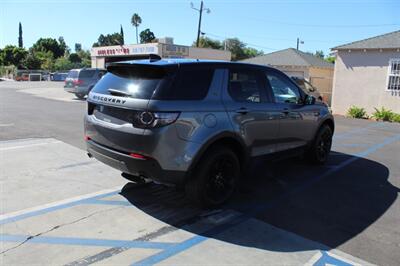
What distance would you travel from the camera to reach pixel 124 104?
14.2ft

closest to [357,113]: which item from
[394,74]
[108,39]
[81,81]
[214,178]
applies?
[394,74]

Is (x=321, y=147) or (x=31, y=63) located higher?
(x=31, y=63)

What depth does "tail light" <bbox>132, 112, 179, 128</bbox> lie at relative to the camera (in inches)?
162

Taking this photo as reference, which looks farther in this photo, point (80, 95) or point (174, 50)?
point (174, 50)

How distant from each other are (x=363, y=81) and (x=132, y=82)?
1665 cm

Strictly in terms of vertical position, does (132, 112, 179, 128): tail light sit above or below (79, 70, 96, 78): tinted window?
below

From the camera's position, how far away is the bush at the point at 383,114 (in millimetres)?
17219

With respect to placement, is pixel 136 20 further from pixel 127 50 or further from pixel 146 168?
pixel 146 168

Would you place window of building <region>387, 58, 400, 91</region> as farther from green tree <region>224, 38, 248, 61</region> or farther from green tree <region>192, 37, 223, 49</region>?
green tree <region>224, 38, 248, 61</region>

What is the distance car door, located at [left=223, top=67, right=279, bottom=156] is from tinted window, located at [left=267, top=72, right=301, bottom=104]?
0.25 meters

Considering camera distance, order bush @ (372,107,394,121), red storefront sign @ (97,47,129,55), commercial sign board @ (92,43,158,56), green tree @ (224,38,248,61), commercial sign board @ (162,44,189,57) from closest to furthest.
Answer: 1. bush @ (372,107,394,121)
2. commercial sign board @ (162,44,189,57)
3. commercial sign board @ (92,43,158,56)
4. red storefront sign @ (97,47,129,55)
5. green tree @ (224,38,248,61)

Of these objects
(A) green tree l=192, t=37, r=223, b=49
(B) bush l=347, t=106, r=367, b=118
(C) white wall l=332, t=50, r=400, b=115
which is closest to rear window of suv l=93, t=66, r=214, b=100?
(B) bush l=347, t=106, r=367, b=118

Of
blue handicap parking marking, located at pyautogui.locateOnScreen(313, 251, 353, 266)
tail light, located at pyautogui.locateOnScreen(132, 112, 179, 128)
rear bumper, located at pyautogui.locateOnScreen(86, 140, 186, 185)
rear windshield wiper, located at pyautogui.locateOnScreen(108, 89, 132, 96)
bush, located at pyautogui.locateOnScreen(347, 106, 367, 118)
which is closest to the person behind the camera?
blue handicap parking marking, located at pyautogui.locateOnScreen(313, 251, 353, 266)

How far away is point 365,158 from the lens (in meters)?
8.18
